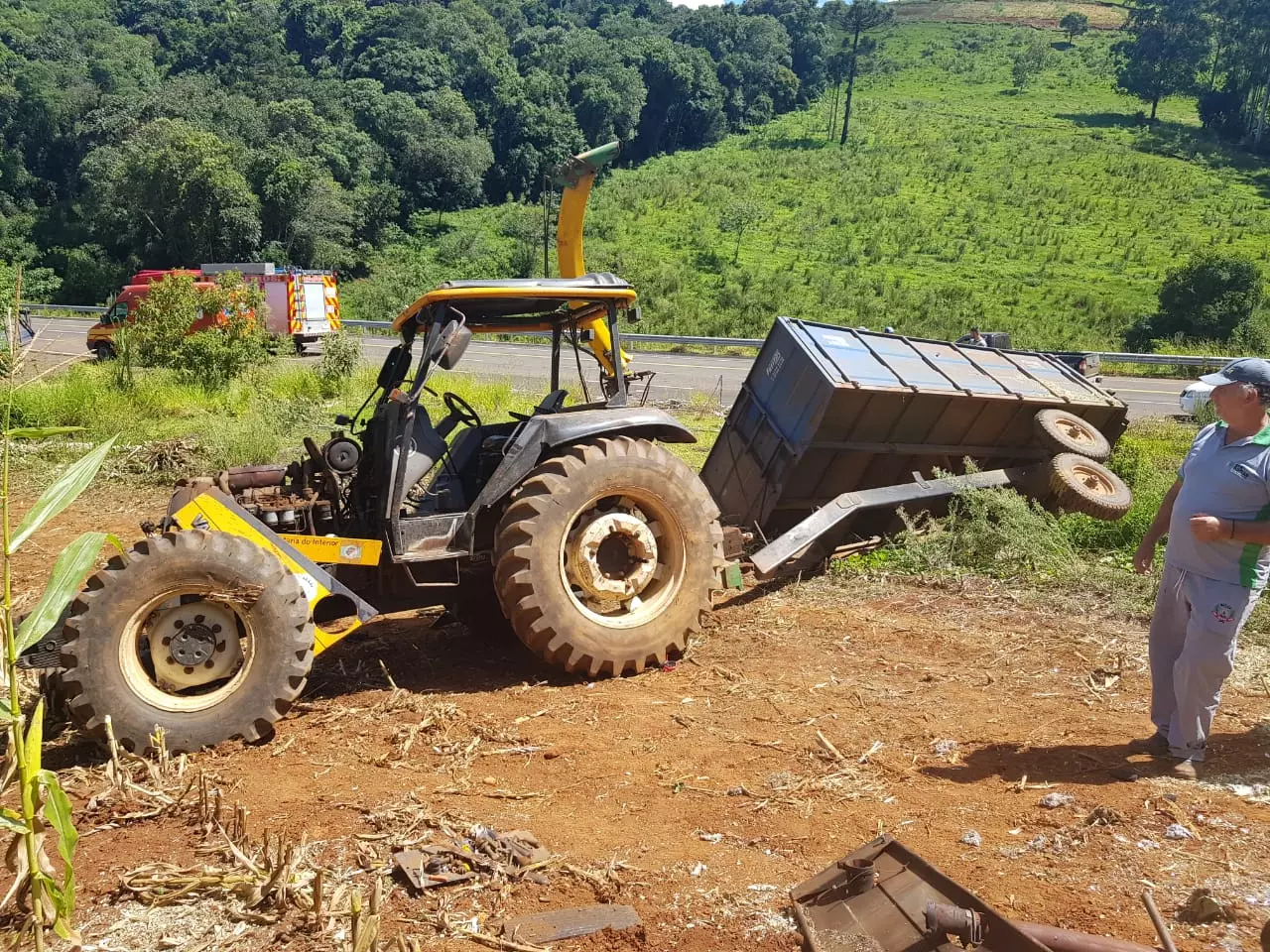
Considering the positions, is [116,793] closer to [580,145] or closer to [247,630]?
[247,630]

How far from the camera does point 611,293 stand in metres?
5.73

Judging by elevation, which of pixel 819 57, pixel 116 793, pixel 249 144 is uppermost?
pixel 819 57

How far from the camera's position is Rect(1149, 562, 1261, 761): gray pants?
407 cm

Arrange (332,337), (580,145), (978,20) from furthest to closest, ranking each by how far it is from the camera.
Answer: (978,20) < (580,145) < (332,337)

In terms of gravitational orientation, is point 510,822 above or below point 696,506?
below

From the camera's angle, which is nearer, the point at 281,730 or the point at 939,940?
A: the point at 939,940

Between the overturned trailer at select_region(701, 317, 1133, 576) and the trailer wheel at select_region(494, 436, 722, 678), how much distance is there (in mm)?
1527

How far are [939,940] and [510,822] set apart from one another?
5.77ft

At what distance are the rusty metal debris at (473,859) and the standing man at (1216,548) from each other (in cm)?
274

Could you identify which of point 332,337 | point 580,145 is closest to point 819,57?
point 580,145

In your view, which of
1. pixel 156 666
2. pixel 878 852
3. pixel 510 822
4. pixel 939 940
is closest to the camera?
pixel 939 940

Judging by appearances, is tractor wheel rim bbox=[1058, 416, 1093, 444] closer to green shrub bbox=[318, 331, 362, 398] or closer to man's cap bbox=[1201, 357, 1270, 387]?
man's cap bbox=[1201, 357, 1270, 387]

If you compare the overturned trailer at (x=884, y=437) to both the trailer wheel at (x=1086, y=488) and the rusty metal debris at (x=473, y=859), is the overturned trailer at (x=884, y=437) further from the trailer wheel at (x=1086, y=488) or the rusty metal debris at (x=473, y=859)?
the rusty metal debris at (x=473, y=859)

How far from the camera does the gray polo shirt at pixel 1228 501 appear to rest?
13.1ft
